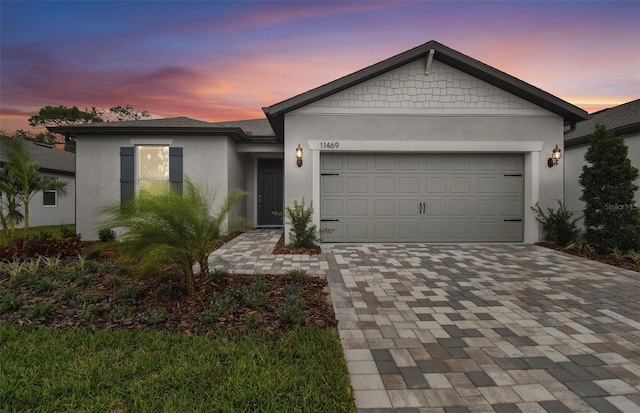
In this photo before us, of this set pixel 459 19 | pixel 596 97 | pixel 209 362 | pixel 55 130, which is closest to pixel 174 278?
pixel 209 362

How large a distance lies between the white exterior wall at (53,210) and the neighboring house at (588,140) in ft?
62.1

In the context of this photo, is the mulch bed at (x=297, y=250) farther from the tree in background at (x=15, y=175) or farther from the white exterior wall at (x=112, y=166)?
the tree in background at (x=15, y=175)

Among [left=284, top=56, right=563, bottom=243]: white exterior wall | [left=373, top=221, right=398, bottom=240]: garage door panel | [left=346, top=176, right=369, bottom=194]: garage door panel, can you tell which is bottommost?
[left=373, top=221, right=398, bottom=240]: garage door panel

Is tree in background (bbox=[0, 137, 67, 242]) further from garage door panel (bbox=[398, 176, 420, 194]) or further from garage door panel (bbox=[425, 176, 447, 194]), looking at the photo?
garage door panel (bbox=[425, 176, 447, 194])

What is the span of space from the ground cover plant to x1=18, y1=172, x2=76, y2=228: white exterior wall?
1175 centimetres

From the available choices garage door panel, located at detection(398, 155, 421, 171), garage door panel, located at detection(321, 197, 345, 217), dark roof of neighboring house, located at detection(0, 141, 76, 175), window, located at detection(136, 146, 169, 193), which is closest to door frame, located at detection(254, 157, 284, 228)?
window, located at detection(136, 146, 169, 193)

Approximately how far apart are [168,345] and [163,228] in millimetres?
1320

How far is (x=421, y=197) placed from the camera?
859 cm

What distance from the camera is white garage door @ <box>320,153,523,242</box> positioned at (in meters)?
8.54

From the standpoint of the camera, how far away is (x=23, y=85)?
42.8 ft

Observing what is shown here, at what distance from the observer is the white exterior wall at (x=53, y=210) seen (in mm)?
A: 13906

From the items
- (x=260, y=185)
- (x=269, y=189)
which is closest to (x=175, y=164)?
(x=260, y=185)

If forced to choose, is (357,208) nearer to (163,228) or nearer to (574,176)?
→ (163,228)

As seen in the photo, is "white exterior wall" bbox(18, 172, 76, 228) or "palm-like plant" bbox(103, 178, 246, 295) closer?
"palm-like plant" bbox(103, 178, 246, 295)
